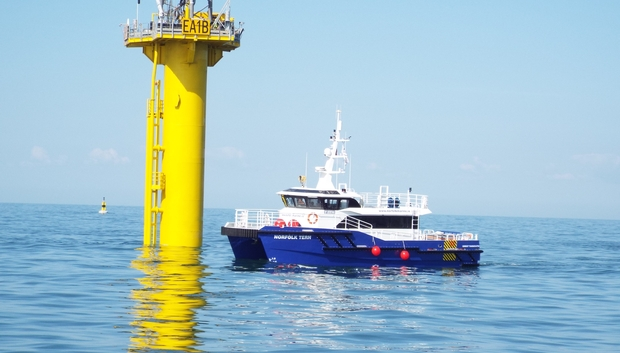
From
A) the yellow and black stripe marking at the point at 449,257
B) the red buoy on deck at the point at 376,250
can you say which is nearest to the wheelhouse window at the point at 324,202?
the red buoy on deck at the point at 376,250

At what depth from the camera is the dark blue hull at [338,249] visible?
33.1 metres

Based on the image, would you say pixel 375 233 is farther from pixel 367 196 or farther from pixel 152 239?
pixel 152 239

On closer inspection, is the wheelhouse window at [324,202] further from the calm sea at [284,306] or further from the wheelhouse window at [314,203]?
the calm sea at [284,306]

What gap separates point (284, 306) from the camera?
23.9 meters

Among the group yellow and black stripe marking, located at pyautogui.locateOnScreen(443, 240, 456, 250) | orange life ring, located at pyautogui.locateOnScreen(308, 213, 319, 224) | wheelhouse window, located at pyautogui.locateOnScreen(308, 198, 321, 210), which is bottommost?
yellow and black stripe marking, located at pyautogui.locateOnScreen(443, 240, 456, 250)

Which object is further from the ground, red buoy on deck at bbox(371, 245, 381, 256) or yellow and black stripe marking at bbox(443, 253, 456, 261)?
red buoy on deck at bbox(371, 245, 381, 256)

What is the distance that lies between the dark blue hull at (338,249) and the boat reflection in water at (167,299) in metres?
2.62

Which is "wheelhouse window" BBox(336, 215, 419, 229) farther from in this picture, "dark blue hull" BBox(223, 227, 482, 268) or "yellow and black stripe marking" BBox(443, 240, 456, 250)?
"yellow and black stripe marking" BBox(443, 240, 456, 250)

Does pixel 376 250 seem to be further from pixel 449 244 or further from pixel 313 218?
pixel 449 244

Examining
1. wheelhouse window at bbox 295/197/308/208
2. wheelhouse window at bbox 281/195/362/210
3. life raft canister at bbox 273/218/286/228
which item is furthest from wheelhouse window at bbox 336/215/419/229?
life raft canister at bbox 273/218/286/228

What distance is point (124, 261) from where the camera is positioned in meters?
33.9

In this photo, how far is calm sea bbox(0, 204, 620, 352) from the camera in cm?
1888

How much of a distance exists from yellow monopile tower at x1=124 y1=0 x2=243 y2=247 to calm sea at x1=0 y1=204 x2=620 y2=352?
1562 mm

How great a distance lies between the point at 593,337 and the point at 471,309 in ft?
14.7
